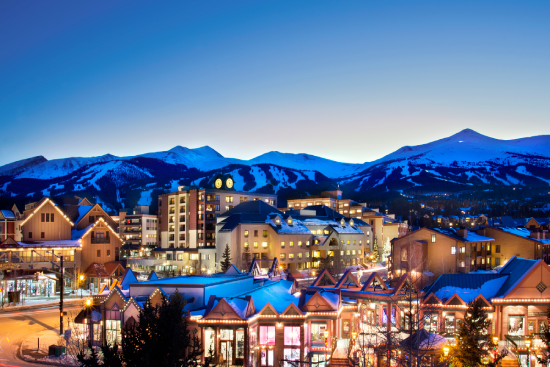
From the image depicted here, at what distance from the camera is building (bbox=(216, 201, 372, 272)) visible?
91000mm

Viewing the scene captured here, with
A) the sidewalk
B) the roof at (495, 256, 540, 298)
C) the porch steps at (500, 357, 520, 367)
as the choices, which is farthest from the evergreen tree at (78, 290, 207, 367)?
the roof at (495, 256, 540, 298)

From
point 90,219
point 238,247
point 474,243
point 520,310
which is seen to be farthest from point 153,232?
point 520,310

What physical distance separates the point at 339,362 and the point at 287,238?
6085 centimetres

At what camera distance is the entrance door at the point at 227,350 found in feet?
101

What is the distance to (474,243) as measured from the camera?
245 ft

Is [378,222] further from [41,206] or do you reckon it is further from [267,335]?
[267,335]

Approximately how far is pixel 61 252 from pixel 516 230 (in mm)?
77472

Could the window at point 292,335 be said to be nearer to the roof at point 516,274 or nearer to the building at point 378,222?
the roof at point 516,274

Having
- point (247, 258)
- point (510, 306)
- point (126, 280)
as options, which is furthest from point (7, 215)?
point (510, 306)

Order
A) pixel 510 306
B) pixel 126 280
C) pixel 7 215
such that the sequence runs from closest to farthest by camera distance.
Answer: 1. pixel 510 306
2. pixel 126 280
3. pixel 7 215

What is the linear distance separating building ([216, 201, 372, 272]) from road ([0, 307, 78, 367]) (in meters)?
42.2

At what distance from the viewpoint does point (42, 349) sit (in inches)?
1326

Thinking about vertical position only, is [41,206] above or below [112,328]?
above

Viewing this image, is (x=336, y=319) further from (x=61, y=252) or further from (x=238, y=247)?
(x=238, y=247)
